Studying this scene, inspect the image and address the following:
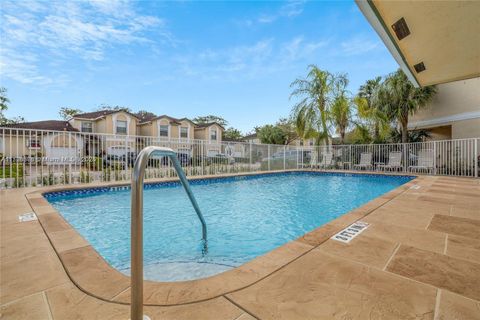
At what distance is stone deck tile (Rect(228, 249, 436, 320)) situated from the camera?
1189 millimetres

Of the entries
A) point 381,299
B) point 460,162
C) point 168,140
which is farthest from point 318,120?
point 381,299

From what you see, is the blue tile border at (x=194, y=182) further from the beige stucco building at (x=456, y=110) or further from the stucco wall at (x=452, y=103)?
the stucco wall at (x=452, y=103)

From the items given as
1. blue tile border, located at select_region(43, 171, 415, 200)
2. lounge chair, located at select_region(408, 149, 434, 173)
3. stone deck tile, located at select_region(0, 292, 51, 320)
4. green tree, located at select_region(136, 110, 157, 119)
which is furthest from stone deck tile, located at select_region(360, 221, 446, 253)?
green tree, located at select_region(136, 110, 157, 119)

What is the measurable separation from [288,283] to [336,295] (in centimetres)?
29

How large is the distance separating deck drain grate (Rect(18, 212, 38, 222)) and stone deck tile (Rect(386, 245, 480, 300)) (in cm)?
408

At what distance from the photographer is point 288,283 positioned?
4.81ft

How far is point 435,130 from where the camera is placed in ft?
44.3

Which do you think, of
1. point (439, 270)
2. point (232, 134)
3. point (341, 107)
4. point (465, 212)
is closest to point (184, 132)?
point (232, 134)

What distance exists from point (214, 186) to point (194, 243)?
482 centimetres

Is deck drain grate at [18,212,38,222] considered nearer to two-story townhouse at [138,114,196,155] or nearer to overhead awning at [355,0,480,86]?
overhead awning at [355,0,480,86]

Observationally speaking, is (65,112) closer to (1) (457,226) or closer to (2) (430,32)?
(2) (430,32)

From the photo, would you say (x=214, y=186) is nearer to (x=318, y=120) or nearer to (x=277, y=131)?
(x=318, y=120)

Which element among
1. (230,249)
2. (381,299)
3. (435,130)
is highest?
(435,130)

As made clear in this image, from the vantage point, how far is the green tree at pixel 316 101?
42.9 ft
